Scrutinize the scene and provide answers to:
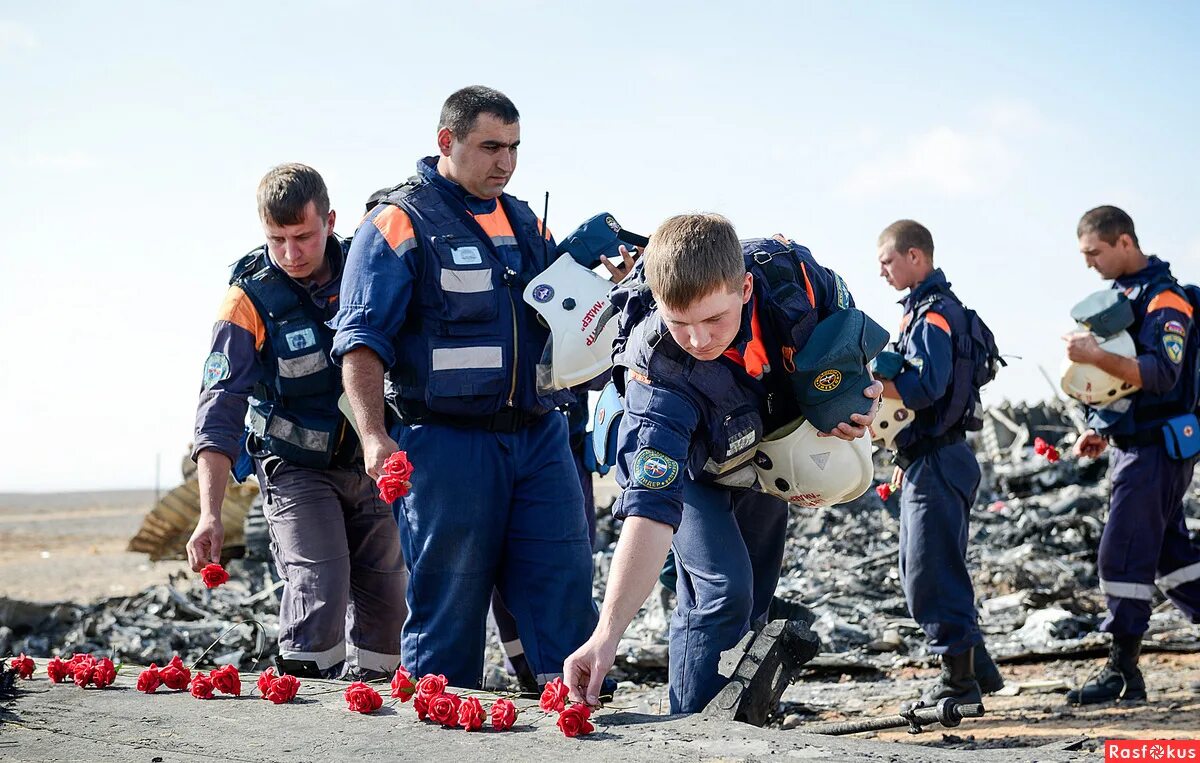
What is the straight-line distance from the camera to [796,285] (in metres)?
3.90

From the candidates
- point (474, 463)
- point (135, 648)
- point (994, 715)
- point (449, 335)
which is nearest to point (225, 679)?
point (474, 463)

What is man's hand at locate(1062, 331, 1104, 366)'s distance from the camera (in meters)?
6.45

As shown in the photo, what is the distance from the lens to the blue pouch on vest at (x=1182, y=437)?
255 inches

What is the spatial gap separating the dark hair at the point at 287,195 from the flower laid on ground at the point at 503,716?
8.30 ft

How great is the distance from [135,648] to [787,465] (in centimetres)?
723

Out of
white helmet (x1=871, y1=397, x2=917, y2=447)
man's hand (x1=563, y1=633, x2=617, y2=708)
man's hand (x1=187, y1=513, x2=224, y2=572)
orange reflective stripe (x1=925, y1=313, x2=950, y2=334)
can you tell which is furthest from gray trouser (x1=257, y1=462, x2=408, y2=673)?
orange reflective stripe (x1=925, y1=313, x2=950, y2=334)

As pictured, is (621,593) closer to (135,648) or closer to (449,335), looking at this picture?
(449,335)

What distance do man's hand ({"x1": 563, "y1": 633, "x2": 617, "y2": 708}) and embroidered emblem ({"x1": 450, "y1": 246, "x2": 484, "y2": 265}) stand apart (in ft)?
6.11

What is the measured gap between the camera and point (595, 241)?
16.1ft

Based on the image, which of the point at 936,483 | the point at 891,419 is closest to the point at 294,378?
the point at 891,419

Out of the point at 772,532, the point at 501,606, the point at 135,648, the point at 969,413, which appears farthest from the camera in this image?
the point at 135,648

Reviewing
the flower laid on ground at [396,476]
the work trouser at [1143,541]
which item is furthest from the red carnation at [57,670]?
the work trouser at [1143,541]

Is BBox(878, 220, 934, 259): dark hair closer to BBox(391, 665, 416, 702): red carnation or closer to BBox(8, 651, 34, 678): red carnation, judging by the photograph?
BBox(391, 665, 416, 702): red carnation

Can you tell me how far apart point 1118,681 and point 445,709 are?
422 cm
